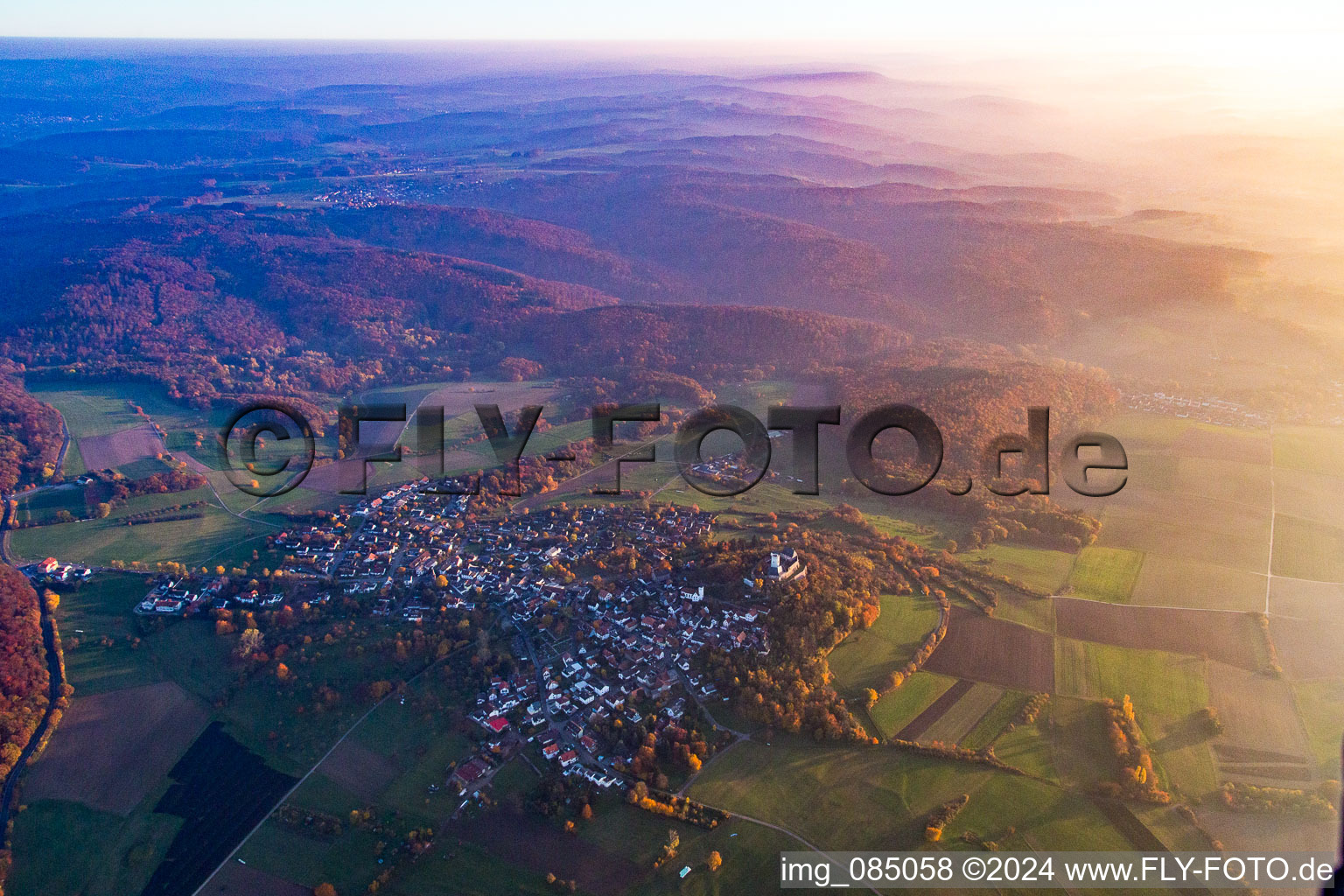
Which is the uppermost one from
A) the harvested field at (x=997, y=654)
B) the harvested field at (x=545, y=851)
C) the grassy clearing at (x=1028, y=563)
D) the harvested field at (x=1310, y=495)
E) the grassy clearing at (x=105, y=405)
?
the grassy clearing at (x=105, y=405)

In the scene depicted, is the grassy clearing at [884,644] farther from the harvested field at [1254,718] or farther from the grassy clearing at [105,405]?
the grassy clearing at [105,405]

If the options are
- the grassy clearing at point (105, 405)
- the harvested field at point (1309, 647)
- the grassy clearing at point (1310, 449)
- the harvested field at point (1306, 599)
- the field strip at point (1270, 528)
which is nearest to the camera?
the harvested field at point (1309, 647)

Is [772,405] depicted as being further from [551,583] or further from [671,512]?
[551,583]

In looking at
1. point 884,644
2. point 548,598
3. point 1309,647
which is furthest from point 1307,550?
point 548,598

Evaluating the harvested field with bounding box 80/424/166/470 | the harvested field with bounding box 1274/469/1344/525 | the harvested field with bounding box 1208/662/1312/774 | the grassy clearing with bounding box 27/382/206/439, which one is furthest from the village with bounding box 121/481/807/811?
the harvested field with bounding box 1274/469/1344/525

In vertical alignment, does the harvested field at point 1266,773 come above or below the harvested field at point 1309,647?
below

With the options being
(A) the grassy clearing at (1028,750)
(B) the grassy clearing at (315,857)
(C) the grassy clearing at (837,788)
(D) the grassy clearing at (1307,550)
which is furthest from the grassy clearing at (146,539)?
(D) the grassy clearing at (1307,550)

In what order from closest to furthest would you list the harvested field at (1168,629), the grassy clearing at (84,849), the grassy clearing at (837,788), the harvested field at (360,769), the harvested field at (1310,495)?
the grassy clearing at (84,849) → the grassy clearing at (837,788) → the harvested field at (360,769) → the harvested field at (1168,629) → the harvested field at (1310,495)

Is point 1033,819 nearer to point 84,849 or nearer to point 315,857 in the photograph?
point 315,857
